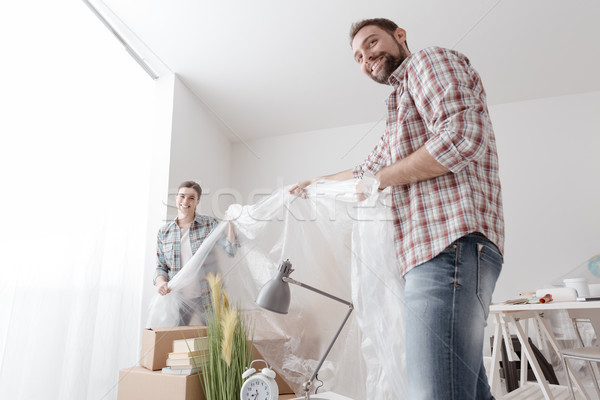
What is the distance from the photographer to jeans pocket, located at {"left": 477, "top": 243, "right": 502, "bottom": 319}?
65cm

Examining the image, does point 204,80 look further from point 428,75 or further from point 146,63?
point 428,75

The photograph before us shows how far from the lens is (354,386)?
117 centimetres

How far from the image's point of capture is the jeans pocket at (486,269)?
65 centimetres

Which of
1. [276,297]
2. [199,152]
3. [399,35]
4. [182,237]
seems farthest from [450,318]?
[199,152]

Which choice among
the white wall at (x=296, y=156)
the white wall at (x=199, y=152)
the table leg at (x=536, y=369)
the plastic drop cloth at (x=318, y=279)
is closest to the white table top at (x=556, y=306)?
the table leg at (x=536, y=369)

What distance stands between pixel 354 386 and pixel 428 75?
91 centimetres

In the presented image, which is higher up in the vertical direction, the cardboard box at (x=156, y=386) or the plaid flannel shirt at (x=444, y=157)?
the plaid flannel shirt at (x=444, y=157)

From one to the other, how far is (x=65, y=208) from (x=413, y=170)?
1.59 m

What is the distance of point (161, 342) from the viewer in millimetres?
Answer: 1353

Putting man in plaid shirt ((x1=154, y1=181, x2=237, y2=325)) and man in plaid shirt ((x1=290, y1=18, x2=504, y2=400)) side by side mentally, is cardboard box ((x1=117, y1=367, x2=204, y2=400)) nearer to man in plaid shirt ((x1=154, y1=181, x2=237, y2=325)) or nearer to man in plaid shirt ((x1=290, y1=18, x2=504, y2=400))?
man in plaid shirt ((x1=154, y1=181, x2=237, y2=325))

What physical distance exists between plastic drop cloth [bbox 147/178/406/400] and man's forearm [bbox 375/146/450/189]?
0.16m

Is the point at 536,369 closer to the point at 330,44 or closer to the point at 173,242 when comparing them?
the point at 173,242

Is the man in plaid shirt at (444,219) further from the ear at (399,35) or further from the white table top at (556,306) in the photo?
the white table top at (556,306)

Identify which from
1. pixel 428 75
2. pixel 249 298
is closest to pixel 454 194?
pixel 428 75
